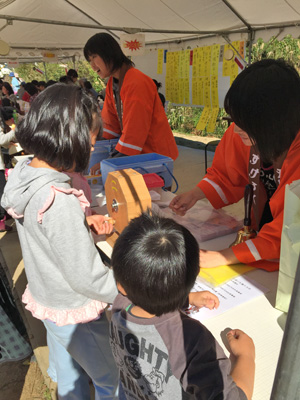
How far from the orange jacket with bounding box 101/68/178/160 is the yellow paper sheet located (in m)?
1.29

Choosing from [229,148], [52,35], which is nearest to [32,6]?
[52,35]

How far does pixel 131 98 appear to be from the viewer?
7.18 feet

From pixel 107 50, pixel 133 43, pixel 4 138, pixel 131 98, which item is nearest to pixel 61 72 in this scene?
pixel 133 43

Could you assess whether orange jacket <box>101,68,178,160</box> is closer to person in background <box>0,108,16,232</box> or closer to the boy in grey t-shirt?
the boy in grey t-shirt

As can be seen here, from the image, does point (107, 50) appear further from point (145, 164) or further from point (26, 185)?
point (26, 185)

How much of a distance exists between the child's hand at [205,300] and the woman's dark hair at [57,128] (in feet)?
1.87

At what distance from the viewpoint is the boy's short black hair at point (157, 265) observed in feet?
2.23

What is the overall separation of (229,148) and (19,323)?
1.62m

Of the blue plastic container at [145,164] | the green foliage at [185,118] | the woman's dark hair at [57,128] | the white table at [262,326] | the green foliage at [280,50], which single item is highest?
the green foliage at [280,50]

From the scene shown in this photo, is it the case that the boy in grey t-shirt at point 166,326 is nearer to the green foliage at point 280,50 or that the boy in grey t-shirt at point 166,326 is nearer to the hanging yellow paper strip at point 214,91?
the hanging yellow paper strip at point 214,91

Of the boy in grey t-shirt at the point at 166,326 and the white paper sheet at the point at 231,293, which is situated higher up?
the boy in grey t-shirt at the point at 166,326

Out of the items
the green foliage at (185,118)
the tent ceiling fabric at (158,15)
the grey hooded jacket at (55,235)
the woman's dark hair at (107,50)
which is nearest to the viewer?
the grey hooded jacket at (55,235)

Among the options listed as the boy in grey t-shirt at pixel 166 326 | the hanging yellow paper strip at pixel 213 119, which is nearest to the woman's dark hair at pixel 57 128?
the boy in grey t-shirt at pixel 166 326

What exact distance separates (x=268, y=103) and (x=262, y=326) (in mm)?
689
